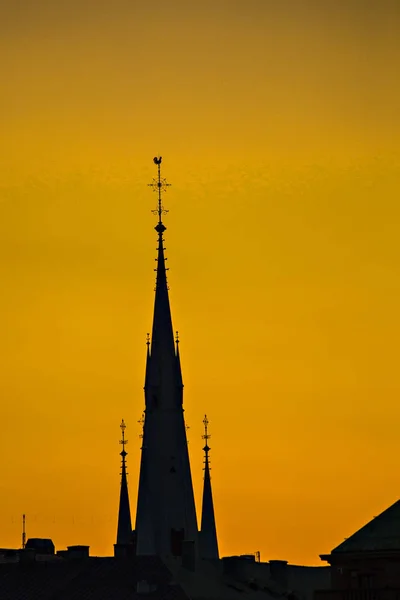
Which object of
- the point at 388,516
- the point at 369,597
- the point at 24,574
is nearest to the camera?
the point at 369,597

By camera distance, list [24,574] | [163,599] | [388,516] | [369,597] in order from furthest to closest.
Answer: [24,574]
[163,599]
[388,516]
[369,597]

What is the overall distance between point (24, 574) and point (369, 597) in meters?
54.4

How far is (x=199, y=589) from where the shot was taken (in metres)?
196

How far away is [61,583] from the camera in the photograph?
196 meters

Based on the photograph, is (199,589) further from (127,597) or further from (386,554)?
(386,554)

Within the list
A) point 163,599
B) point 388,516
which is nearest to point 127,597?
point 163,599

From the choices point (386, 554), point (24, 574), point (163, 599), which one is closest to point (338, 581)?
point (386, 554)

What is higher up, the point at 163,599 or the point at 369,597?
the point at 163,599

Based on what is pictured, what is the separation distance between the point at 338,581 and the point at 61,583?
1760 inches

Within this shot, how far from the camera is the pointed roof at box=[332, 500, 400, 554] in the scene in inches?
6102

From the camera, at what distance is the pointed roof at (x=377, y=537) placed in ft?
509

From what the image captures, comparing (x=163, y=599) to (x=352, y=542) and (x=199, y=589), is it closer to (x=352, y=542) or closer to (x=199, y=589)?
(x=199, y=589)

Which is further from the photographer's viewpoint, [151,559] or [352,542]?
[151,559]

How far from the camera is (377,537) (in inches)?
6156
